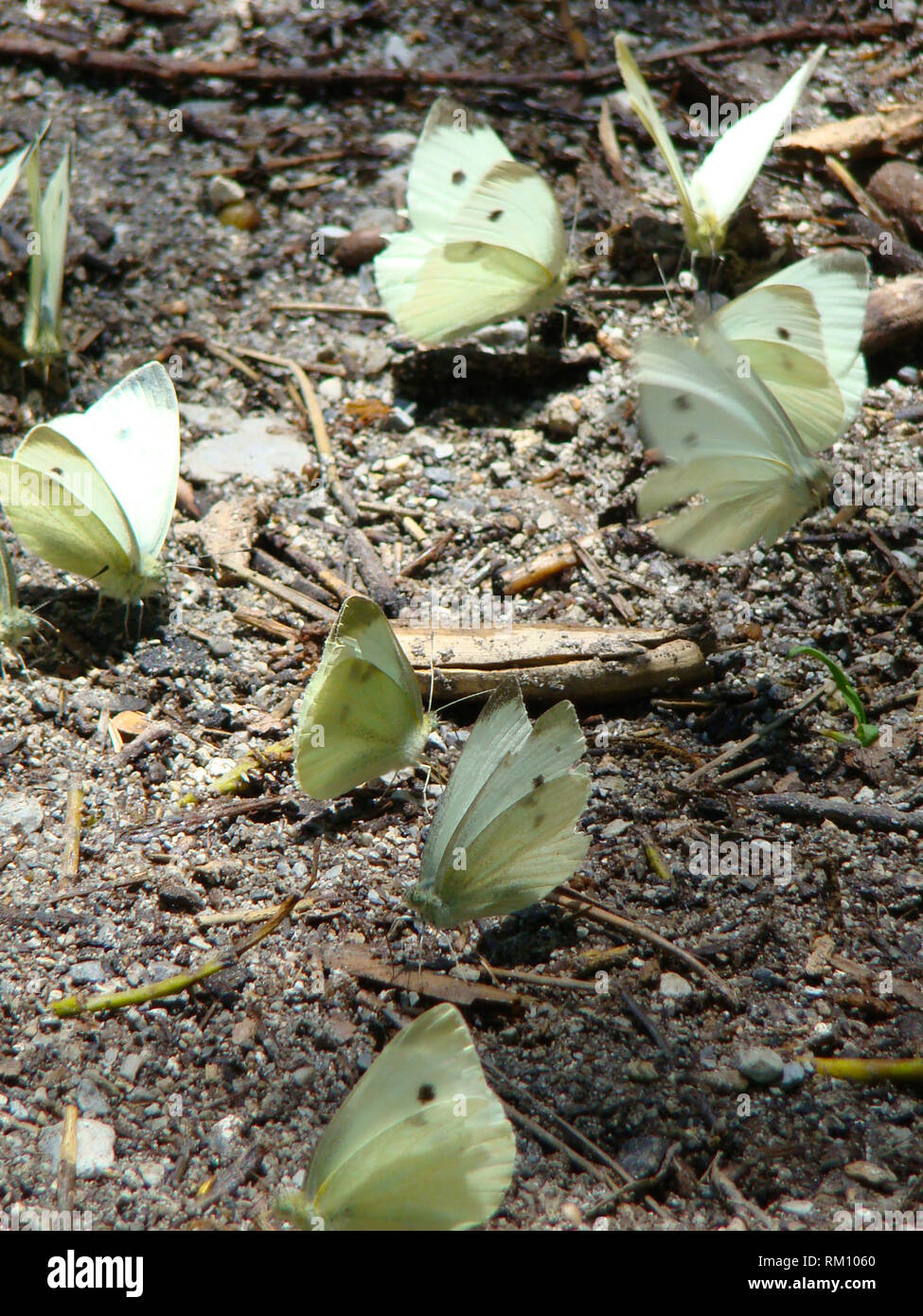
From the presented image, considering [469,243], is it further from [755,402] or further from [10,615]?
[10,615]

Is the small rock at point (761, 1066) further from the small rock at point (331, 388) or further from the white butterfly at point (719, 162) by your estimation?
the white butterfly at point (719, 162)

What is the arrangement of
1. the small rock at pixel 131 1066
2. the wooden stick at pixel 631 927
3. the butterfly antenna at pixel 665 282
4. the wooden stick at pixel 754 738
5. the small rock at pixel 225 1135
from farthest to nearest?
the butterfly antenna at pixel 665 282, the wooden stick at pixel 754 738, the wooden stick at pixel 631 927, the small rock at pixel 131 1066, the small rock at pixel 225 1135

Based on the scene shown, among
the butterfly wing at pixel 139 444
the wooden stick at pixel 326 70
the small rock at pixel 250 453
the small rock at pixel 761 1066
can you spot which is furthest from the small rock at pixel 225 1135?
the wooden stick at pixel 326 70

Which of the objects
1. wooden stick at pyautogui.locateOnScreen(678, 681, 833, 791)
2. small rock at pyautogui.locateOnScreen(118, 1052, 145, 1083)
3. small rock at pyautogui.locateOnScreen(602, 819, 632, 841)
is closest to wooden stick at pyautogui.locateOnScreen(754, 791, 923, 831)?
wooden stick at pyautogui.locateOnScreen(678, 681, 833, 791)

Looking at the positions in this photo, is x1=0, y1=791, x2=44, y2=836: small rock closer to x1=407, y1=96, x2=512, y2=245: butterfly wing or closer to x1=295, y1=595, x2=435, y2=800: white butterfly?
x1=295, y1=595, x2=435, y2=800: white butterfly

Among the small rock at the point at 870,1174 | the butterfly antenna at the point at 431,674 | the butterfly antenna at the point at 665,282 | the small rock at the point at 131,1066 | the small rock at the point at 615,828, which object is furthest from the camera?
the butterfly antenna at the point at 665,282

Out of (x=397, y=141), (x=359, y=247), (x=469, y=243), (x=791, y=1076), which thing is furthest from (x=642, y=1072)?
(x=397, y=141)
